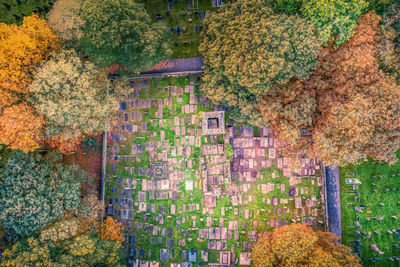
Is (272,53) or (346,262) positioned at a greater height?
(272,53)

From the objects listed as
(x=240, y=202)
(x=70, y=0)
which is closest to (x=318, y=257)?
(x=240, y=202)

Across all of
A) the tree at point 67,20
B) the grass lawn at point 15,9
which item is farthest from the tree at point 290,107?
the grass lawn at point 15,9

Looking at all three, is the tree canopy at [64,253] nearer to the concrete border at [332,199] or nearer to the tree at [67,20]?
the tree at [67,20]

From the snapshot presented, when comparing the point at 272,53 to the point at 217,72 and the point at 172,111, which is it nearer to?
the point at 217,72

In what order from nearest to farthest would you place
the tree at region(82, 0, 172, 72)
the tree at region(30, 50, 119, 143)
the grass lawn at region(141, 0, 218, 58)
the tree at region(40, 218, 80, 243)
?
1. the tree at region(30, 50, 119, 143)
2. the tree at region(82, 0, 172, 72)
3. the tree at region(40, 218, 80, 243)
4. the grass lawn at region(141, 0, 218, 58)

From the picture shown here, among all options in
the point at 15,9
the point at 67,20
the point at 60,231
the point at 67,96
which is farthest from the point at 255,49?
the point at 15,9

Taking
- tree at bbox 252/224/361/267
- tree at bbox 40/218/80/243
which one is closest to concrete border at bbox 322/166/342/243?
tree at bbox 252/224/361/267

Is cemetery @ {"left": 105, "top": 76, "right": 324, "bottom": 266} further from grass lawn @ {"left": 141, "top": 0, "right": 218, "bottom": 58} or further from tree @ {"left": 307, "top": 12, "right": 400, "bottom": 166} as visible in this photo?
tree @ {"left": 307, "top": 12, "right": 400, "bottom": 166}
